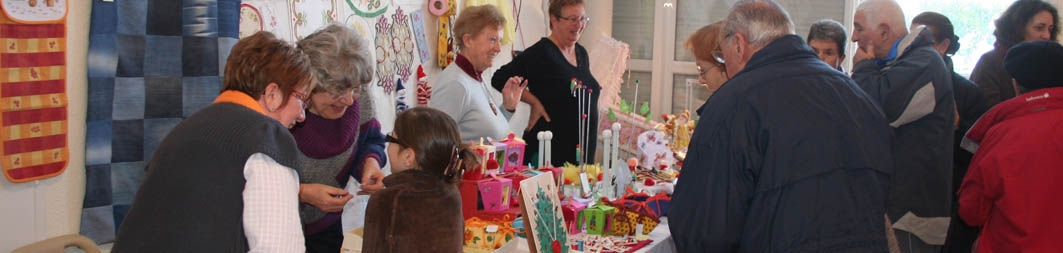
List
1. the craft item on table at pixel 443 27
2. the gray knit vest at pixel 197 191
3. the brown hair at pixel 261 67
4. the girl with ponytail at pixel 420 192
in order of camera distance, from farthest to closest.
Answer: the craft item on table at pixel 443 27 < the girl with ponytail at pixel 420 192 < the brown hair at pixel 261 67 < the gray knit vest at pixel 197 191

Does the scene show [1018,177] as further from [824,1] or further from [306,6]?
[824,1]

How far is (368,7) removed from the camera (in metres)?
3.61

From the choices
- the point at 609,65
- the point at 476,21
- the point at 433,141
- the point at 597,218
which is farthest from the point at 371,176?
the point at 609,65

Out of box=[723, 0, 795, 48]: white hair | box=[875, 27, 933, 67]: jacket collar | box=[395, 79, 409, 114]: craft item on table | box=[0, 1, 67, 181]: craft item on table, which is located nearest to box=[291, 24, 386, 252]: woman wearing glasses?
box=[0, 1, 67, 181]: craft item on table

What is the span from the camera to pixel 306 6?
3.17 m

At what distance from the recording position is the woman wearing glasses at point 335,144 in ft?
6.08

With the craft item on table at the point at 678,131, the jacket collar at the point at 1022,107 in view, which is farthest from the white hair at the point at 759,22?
the craft item on table at the point at 678,131

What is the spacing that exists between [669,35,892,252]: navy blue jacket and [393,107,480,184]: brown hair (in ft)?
1.76

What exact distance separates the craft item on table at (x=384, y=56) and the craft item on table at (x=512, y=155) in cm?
124

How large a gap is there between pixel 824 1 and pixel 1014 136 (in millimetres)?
3326

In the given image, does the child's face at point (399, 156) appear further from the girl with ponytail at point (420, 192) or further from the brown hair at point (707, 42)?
the brown hair at point (707, 42)

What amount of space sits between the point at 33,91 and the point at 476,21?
1451 mm

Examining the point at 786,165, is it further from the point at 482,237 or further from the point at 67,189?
the point at 67,189

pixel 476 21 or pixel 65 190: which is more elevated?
pixel 476 21
